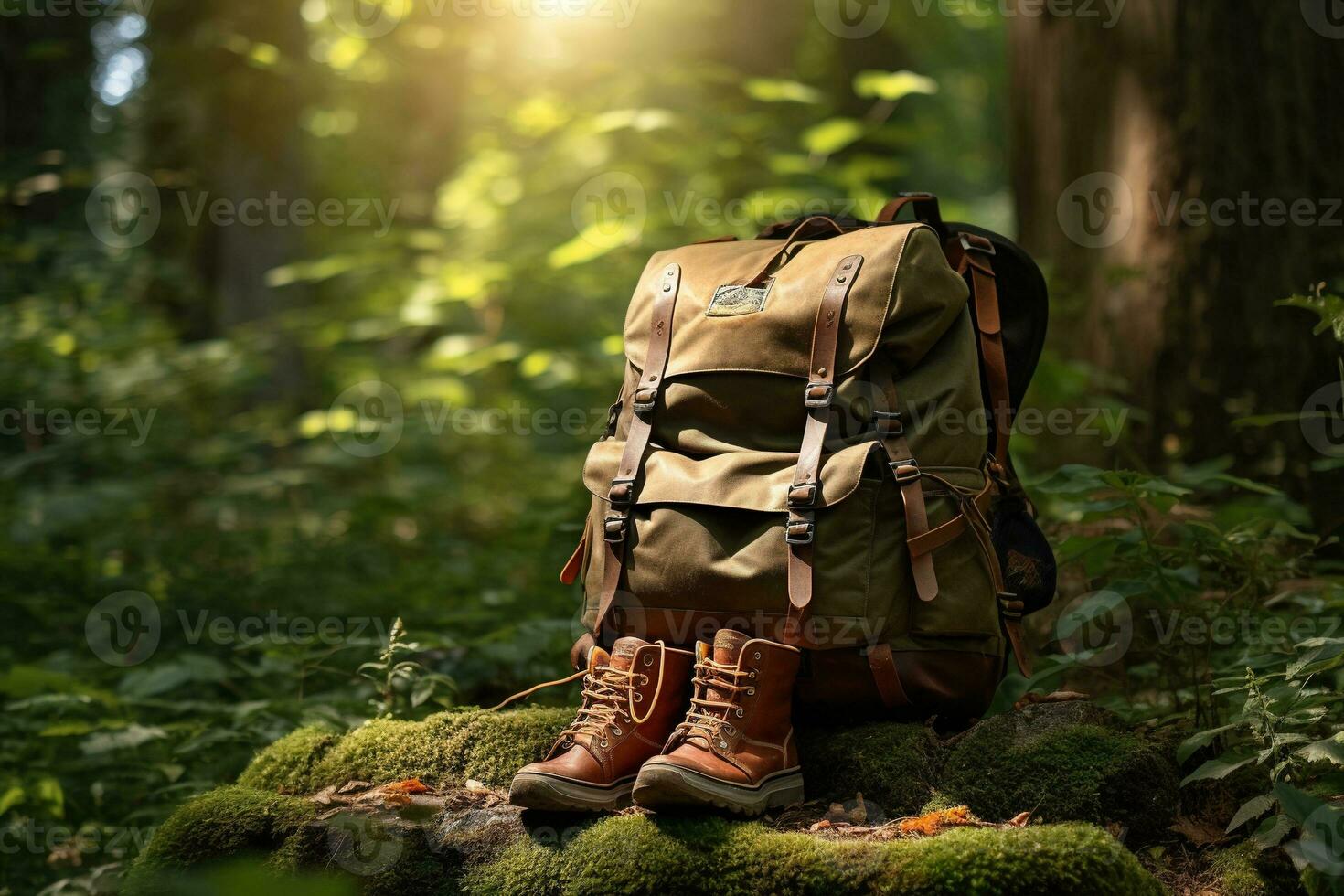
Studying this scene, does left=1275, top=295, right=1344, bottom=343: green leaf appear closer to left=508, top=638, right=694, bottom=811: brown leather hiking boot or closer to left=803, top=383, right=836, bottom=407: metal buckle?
left=803, top=383, right=836, bottom=407: metal buckle

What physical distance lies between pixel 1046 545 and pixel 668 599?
96 cm

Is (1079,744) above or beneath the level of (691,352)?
beneath

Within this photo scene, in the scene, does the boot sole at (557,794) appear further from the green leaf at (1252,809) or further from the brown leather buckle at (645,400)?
the green leaf at (1252,809)

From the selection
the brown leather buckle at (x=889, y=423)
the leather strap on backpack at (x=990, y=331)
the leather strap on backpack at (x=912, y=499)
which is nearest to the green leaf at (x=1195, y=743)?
the leather strap on backpack at (x=912, y=499)

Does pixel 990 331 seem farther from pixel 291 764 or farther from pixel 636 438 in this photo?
pixel 291 764

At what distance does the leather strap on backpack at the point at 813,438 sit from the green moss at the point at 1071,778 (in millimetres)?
484

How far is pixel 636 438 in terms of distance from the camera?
2621mm

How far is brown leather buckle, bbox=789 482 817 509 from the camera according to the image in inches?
Answer: 90.4

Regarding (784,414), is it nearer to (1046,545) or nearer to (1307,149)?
(1046,545)

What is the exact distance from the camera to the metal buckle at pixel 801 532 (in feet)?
7.50

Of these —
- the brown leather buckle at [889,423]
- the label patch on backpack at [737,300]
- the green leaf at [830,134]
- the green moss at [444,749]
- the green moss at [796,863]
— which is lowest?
the green moss at [796,863]

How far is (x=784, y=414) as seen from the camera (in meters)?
2.50

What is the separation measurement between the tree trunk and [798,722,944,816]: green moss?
7.28 feet

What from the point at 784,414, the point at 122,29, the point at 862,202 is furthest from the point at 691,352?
the point at 122,29
